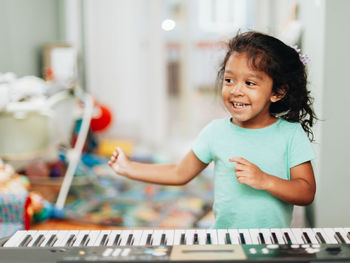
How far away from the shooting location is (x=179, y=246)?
100 centimetres

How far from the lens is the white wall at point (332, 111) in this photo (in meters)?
2.01

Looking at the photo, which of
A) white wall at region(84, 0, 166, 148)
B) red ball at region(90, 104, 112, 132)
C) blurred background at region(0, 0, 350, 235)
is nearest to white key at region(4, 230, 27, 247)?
blurred background at region(0, 0, 350, 235)

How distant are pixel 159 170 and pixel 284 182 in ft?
1.42

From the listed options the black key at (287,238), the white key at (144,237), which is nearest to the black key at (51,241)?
the white key at (144,237)

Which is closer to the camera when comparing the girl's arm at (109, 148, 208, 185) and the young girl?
the young girl

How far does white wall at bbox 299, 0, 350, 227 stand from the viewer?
6.58 feet

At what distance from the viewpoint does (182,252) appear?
3.15ft

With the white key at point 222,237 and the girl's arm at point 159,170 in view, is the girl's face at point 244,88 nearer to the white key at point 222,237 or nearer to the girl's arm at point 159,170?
the girl's arm at point 159,170

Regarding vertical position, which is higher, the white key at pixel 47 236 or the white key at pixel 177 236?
the white key at pixel 177 236

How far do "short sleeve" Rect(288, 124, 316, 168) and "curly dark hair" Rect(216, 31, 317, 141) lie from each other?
0.29ft

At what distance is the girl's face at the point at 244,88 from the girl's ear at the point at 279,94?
3 centimetres

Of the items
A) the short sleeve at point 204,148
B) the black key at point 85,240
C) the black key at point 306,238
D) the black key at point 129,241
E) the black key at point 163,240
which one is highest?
the short sleeve at point 204,148

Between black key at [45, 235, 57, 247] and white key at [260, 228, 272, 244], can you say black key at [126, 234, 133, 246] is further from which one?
white key at [260, 228, 272, 244]

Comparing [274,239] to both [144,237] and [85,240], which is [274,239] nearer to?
[144,237]
